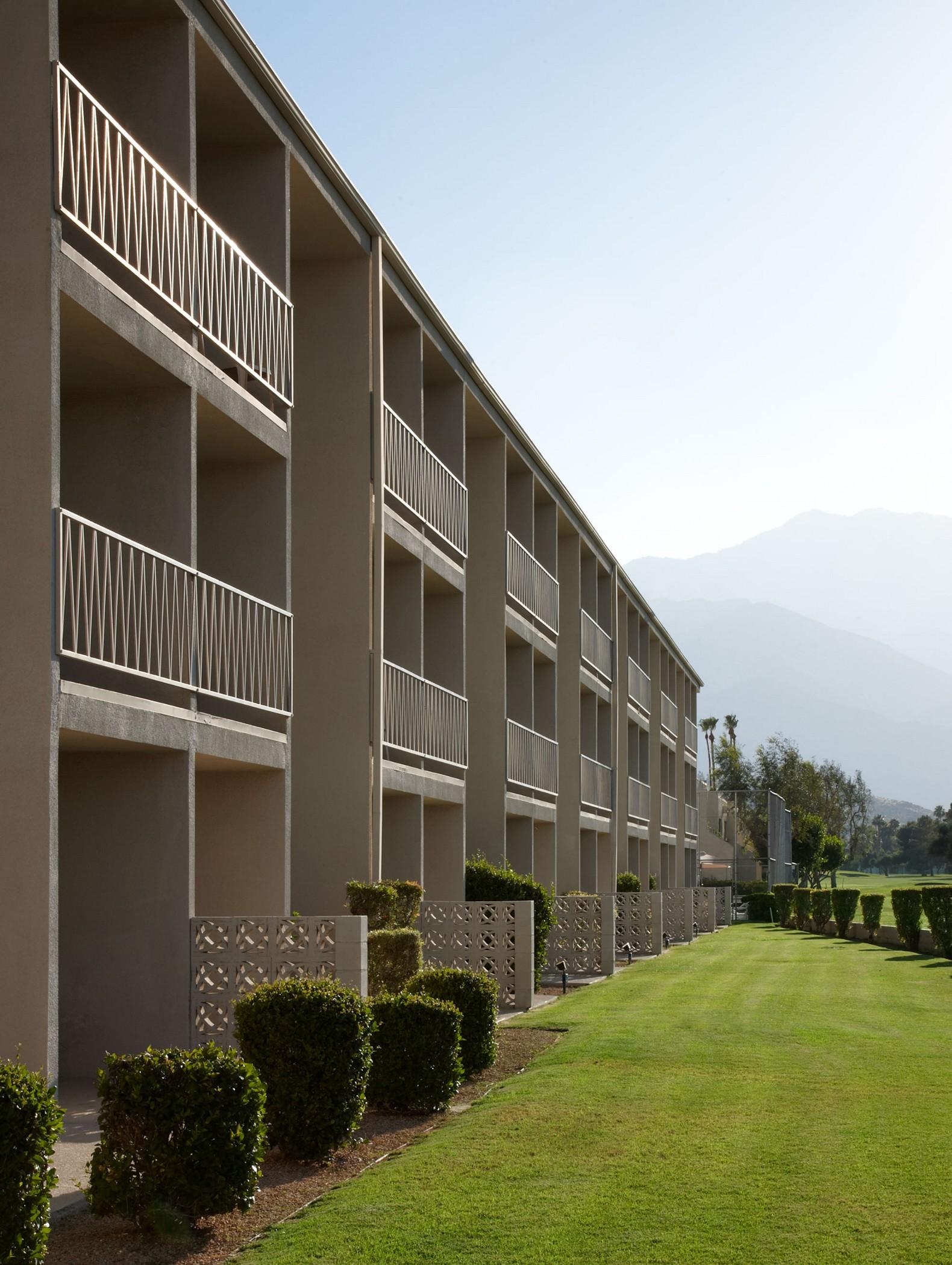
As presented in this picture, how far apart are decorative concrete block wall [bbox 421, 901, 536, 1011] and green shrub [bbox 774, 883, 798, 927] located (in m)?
31.4

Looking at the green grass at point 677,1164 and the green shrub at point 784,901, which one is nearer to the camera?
the green grass at point 677,1164

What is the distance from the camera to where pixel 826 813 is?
9838cm

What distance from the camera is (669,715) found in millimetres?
52500

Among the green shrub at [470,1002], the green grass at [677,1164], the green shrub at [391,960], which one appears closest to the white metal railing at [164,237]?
the green shrub at [391,960]

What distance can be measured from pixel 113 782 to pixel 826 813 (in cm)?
9125

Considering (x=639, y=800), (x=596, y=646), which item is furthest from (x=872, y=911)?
(x=596, y=646)

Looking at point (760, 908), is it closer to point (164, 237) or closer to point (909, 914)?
point (909, 914)

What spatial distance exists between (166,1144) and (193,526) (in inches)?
249

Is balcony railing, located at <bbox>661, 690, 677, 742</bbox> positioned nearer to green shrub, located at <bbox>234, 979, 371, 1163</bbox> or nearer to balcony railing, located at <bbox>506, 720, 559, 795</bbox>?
balcony railing, located at <bbox>506, 720, 559, 795</bbox>

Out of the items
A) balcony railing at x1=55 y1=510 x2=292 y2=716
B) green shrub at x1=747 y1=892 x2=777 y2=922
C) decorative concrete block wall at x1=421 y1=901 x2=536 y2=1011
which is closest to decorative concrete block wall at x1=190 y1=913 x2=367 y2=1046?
balcony railing at x1=55 y1=510 x2=292 y2=716

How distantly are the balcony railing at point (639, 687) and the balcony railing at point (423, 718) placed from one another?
20.2 meters

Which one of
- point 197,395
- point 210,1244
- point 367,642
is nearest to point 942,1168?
point 210,1244

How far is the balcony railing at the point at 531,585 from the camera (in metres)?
27.2

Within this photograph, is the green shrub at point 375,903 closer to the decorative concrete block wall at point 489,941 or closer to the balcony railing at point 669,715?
the decorative concrete block wall at point 489,941
